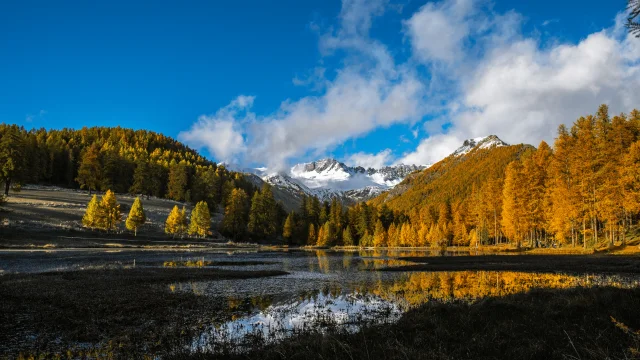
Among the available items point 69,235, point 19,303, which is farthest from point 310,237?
point 19,303

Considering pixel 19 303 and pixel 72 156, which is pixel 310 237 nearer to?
pixel 72 156

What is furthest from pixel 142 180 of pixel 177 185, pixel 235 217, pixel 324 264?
pixel 324 264

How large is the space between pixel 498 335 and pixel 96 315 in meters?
14.4

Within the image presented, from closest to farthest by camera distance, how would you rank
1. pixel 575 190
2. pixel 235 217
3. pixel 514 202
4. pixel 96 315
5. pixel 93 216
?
pixel 96 315 → pixel 575 190 → pixel 514 202 → pixel 93 216 → pixel 235 217

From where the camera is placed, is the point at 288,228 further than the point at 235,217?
Yes

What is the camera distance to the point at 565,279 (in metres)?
22.9

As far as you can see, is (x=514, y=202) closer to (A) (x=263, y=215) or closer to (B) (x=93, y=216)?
(A) (x=263, y=215)

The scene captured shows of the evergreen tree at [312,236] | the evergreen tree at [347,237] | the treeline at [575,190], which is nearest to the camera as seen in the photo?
the treeline at [575,190]

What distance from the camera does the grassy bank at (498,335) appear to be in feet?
26.1

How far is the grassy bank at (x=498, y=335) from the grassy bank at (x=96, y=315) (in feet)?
10.3

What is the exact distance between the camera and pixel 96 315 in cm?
1440

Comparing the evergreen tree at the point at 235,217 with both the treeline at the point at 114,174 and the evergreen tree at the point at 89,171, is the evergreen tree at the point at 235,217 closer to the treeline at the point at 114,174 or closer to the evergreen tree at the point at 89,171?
the treeline at the point at 114,174

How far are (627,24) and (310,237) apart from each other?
10963cm

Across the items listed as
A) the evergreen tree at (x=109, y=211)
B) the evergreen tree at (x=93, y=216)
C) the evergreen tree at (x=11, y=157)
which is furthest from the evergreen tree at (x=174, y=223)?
the evergreen tree at (x=11, y=157)
